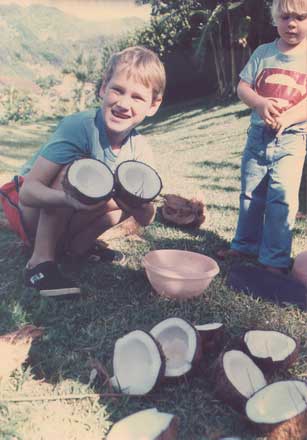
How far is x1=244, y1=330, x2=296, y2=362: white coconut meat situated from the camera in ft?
5.48

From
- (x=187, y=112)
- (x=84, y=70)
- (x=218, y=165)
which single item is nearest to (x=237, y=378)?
(x=218, y=165)

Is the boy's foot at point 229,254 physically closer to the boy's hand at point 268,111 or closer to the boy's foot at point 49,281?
the boy's hand at point 268,111

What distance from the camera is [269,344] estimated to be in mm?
1719

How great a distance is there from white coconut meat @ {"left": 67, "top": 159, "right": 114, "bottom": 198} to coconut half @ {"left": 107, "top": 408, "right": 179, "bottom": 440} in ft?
3.35

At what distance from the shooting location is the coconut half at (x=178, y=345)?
161cm

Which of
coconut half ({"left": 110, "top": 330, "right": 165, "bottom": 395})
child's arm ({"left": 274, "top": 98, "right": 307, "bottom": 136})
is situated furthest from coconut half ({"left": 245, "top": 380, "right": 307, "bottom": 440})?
child's arm ({"left": 274, "top": 98, "right": 307, "bottom": 136})

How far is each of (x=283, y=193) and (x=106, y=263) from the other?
3.36ft

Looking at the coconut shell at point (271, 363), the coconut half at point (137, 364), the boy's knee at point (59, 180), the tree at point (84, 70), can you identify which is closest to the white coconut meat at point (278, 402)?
the coconut shell at point (271, 363)

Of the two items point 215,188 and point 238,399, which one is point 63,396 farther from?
point 215,188

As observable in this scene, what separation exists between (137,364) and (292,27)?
188cm

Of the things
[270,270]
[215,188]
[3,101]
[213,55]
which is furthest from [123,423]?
[3,101]

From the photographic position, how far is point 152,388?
1.53 m

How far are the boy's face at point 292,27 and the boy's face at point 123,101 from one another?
0.79 meters

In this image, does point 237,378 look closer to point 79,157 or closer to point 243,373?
point 243,373
